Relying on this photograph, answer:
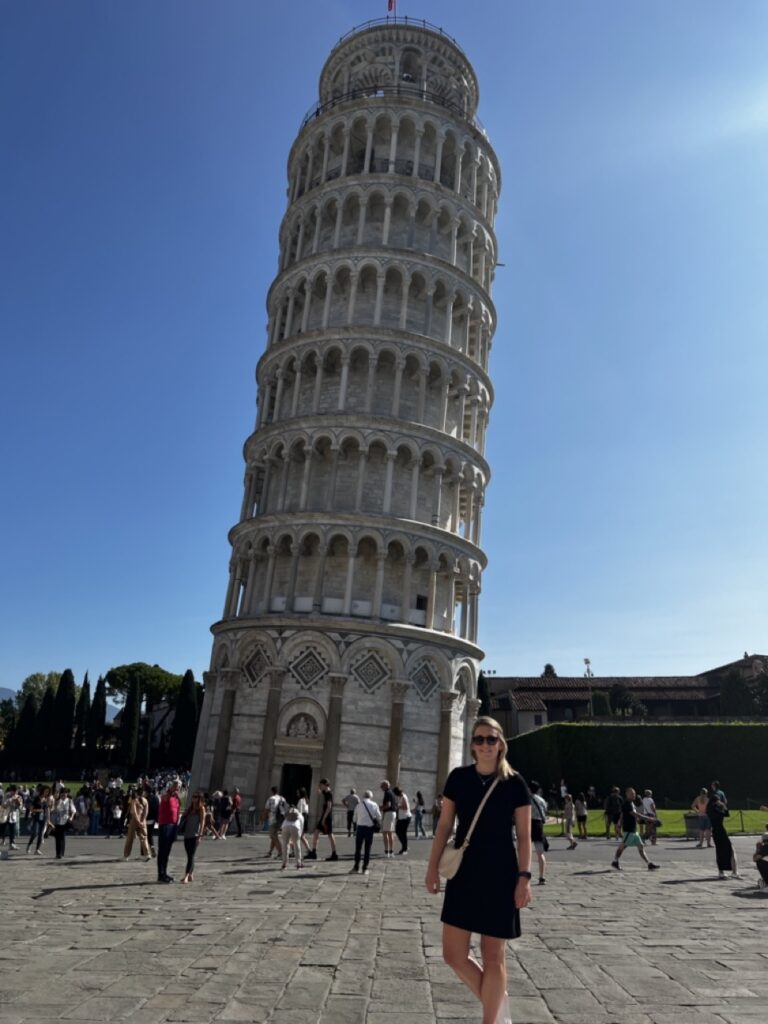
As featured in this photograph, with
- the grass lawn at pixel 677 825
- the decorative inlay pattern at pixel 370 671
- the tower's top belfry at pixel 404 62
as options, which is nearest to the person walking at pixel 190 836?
the decorative inlay pattern at pixel 370 671

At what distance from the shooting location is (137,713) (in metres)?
74.7

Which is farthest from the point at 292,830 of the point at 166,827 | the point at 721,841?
the point at 721,841

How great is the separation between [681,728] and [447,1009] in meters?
45.4

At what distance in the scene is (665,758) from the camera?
152 feet

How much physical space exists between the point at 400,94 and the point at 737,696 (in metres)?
51.1

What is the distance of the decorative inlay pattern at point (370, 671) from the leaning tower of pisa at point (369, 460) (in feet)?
0.18

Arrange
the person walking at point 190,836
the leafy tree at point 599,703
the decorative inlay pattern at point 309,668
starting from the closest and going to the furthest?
the person walking at point 190,836
the decorative inlay pattern at point 309,668
the leafy tree at point 599,703

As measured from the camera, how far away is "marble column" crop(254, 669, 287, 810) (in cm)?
3062

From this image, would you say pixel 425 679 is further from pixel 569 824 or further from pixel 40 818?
pixel 40 818

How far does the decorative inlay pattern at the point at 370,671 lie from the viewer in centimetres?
3209

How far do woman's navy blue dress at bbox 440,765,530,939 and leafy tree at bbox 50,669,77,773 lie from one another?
78799 millimetres

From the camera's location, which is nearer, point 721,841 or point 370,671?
point 721,841

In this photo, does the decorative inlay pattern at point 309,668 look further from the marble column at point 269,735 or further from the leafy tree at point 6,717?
the leafy tree at point 6,717

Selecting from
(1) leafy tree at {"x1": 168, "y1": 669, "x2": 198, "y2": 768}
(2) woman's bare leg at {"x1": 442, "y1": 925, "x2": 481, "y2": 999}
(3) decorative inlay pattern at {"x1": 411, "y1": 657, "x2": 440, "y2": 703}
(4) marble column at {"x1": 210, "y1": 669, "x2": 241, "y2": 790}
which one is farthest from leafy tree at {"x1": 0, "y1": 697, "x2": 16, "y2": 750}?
(2) woman's bare leg at {"x1": 442, "y1": 925, "x2": 481, "y2": 999}
